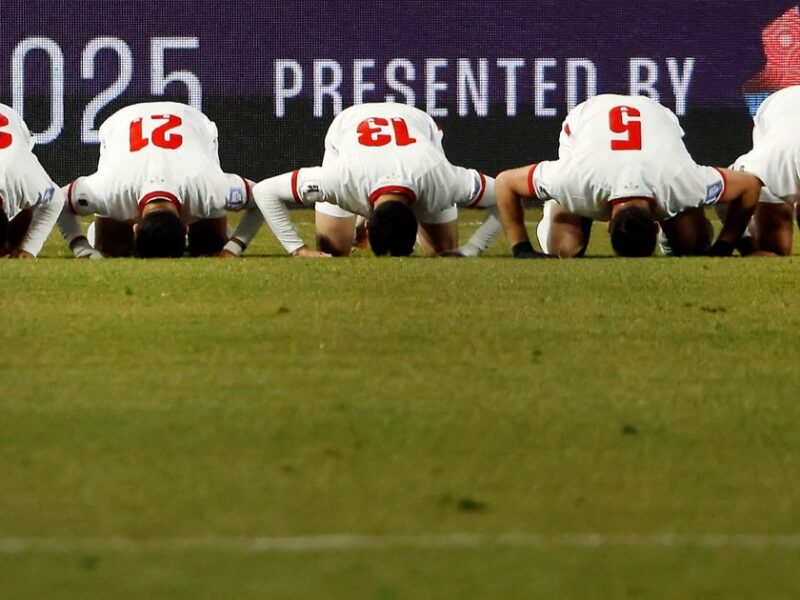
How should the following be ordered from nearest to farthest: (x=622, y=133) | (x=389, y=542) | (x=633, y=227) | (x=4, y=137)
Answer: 1. (x=389, y=542)
2. (x=633, y=227)
3. (x=622, y=133)
4. (x=4, y=137)

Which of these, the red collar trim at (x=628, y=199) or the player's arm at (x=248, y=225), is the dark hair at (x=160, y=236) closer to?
the player's arm at (x=248, y=225)

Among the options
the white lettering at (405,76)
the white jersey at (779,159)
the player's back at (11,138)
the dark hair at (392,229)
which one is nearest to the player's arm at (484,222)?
the dark hair at (392,229)

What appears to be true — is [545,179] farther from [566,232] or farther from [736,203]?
[736,203]

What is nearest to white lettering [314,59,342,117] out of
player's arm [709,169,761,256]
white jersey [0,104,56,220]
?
white jersey [0,104,56,220]

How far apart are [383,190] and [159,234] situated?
150 centimetres

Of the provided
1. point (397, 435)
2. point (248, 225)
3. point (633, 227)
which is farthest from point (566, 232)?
point (397, 435)

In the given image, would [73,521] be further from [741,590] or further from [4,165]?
[4,165]

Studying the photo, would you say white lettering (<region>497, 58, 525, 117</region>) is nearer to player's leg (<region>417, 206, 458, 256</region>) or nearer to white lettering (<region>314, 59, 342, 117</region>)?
white lettering (<region>314, 59, 342, 117</region>)

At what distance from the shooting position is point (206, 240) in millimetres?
14180

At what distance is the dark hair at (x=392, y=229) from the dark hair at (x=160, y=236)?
1261 mm

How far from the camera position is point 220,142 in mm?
21734

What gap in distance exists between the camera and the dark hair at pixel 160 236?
12.8 m

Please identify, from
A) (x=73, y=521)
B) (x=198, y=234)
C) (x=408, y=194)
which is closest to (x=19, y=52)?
(x=198, y=234)

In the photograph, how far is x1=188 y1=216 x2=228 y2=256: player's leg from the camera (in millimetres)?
14125
